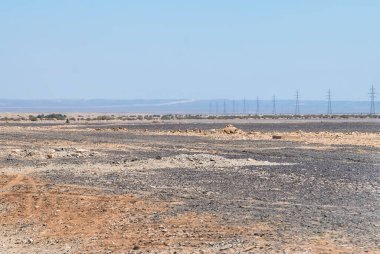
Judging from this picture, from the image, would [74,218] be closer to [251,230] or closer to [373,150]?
[251,230]

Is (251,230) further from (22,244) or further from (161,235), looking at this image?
(22,244)

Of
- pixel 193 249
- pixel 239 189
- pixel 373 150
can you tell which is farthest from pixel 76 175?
pixel 373 150

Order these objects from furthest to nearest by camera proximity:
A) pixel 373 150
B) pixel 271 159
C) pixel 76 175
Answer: pixel 373 150 → pixel 271 159 → pixel 76 175

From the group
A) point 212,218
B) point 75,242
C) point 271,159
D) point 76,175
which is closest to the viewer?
point 75,242

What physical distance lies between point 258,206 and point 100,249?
5.11 m

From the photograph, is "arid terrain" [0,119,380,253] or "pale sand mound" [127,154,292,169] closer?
"arid terrain" [0,119,380,253]

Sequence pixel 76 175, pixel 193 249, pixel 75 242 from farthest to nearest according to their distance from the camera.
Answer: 1. pixel 76 175
2. pixel 75 242
3. pixel 193 249

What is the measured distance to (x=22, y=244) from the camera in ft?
41.2

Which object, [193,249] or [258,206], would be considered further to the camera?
[258,206]

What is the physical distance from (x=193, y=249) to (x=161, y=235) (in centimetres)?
136

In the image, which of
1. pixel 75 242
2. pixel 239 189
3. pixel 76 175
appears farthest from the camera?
pixel 76 175

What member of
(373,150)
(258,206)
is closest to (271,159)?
(373,150)

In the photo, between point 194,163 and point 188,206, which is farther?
point 194,163

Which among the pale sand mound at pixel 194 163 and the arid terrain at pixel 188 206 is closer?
the arid terrain at pixel 188 206
